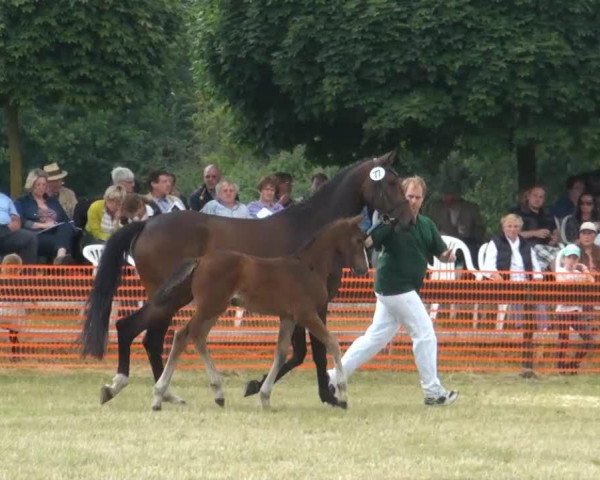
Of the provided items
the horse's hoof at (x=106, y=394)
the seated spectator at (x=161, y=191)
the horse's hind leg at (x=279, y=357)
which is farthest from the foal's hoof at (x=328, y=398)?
the seated spectator at (x=161, y=191)

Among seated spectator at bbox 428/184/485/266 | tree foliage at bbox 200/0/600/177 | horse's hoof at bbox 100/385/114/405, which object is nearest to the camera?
horse's hoof at bbox 100/385/114/405

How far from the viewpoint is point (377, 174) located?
12953 millimetres

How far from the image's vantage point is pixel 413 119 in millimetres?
19938

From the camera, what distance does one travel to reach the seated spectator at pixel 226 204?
53.7ft

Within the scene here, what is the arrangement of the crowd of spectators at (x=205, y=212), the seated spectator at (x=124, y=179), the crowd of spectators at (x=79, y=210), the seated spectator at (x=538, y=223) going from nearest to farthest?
the crowd of spectators at (x=205, y=212)
the crowd of spectators at (x=79, y=210)
the seated spectator at (x=124, y=179)
the seated spectator at (x=538, y=223)


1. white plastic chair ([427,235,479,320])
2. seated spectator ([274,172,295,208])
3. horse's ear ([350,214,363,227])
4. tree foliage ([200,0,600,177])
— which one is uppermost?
tree foliage ([200,0,600,177])

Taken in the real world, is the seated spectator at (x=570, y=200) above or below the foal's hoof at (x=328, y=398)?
above

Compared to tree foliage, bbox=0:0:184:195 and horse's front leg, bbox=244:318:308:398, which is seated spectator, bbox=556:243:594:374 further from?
tree foliage, bbox=0:0:184:195

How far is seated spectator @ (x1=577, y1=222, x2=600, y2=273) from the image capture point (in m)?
16.7

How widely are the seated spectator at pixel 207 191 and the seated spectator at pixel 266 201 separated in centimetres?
122

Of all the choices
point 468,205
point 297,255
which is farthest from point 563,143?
point 297,255

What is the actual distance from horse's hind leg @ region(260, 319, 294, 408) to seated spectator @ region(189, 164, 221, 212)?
607cm

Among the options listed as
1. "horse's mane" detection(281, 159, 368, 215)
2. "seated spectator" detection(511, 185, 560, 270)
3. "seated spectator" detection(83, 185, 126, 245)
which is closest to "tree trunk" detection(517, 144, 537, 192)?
"seated spectator" detection(511, 185, 560, 270)

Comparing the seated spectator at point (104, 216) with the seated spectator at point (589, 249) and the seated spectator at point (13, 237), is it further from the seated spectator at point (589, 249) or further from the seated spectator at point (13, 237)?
the seated spectator at point (589, 249)
